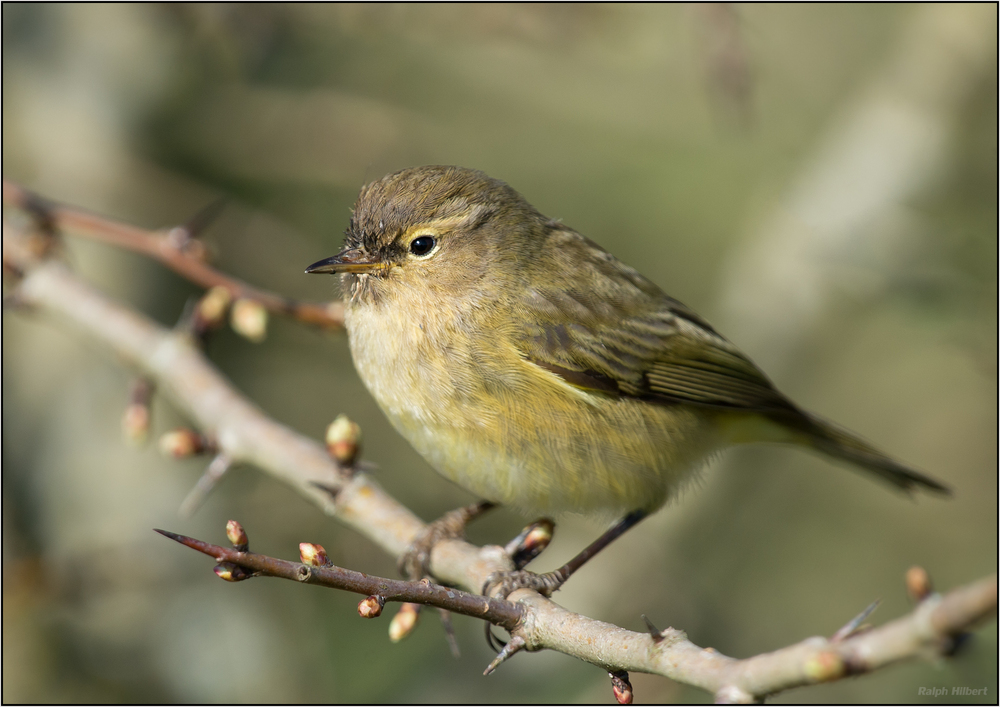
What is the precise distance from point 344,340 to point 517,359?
311 cm

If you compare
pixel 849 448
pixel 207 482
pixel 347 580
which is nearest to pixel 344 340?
pixel 207 482

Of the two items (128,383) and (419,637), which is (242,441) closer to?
(128,383)

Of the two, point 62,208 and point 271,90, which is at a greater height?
point 271,90

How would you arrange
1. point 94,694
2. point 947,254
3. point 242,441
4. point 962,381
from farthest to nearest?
point 962,381
point 947,254
point 94,694
point 242,441

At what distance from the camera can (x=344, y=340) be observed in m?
6.68

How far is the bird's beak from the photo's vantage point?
374cm

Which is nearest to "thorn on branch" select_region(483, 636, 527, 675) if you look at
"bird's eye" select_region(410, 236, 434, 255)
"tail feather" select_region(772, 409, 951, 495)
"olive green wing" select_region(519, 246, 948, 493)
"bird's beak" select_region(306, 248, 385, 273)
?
"olive green wing" select_region(519, 246, 948, 493)

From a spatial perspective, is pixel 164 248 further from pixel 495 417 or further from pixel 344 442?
pixel 495 417

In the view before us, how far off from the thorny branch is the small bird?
43cm

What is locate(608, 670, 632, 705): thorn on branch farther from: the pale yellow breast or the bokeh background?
the bokeh background

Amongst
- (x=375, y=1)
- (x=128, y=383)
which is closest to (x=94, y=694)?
(x=128, y=383)

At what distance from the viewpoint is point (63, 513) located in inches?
192

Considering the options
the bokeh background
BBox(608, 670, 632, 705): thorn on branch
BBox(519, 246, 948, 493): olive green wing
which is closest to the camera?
BBox(608, 670, 632, 705): thorn on branch

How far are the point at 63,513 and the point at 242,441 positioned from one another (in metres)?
1.94
